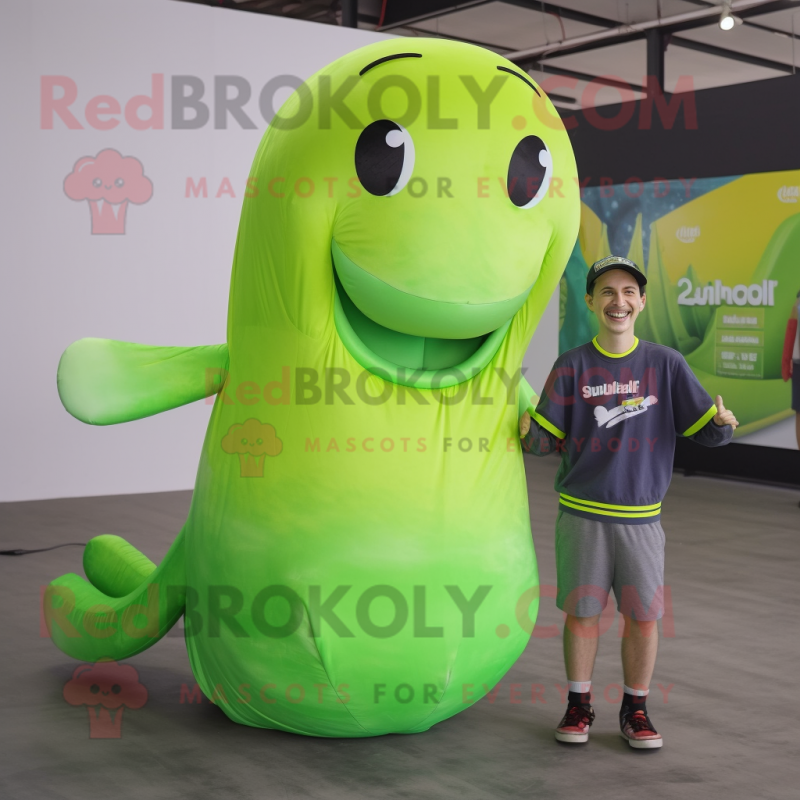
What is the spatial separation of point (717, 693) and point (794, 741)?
39cm

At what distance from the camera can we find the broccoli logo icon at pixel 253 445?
2566mm

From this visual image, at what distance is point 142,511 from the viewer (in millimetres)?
6012

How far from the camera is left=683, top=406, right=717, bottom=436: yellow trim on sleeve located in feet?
8.35

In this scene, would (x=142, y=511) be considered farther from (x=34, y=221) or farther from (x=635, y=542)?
(x=635, y=542)

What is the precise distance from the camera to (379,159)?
2.47 metres

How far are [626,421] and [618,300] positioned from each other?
0.95 ft

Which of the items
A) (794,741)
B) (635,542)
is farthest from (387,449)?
(794,741)

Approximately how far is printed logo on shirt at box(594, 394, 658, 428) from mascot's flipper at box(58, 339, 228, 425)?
95cm

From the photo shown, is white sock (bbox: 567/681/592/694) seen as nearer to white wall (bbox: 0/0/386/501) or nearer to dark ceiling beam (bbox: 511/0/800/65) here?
white wall (bbox: 0/0/386/501)

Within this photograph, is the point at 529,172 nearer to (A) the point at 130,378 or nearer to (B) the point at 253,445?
(B) the point at 253,445

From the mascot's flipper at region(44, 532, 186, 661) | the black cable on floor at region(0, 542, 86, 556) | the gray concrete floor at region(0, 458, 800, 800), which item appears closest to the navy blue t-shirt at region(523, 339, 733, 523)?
the gray concrete floor at region(0, 458, 800, 800)

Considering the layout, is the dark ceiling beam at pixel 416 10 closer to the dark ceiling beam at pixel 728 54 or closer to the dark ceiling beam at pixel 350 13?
the dark ceiling beam at pixel 350 13

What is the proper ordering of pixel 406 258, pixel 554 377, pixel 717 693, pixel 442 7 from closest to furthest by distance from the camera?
pixel 406 258 → pixel 554 377 → pixel 717 693 → pixel 442 7

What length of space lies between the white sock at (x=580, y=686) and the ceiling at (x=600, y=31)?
21.7 ft
